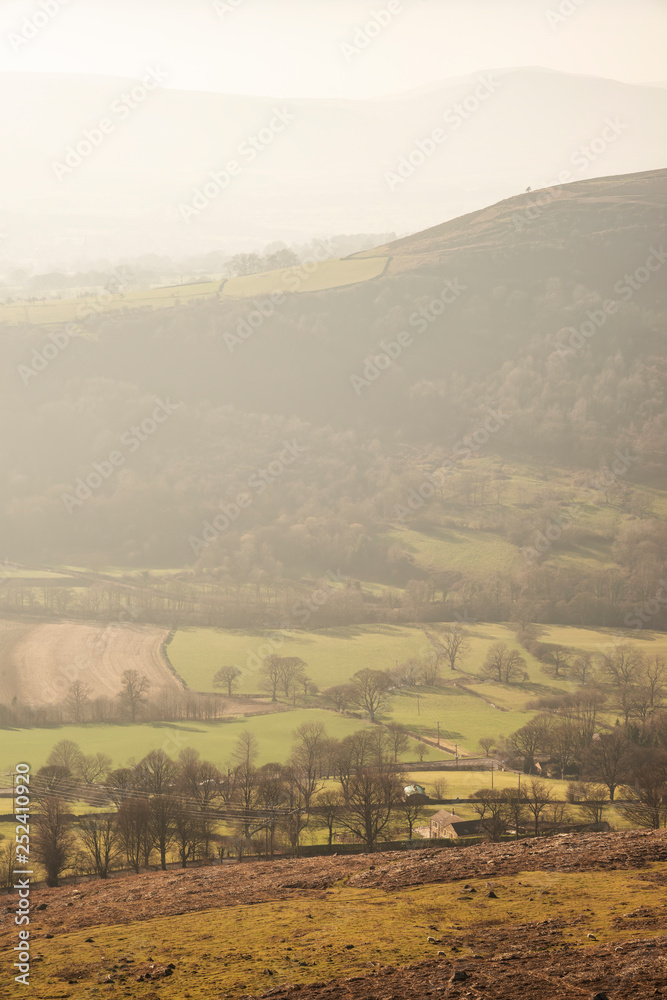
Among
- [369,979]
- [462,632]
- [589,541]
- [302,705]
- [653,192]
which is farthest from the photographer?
[653,192]

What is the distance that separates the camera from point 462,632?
8650 cm

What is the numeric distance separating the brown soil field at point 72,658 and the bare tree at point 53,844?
29201mm

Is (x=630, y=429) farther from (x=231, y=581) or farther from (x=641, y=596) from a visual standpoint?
(x=231, y=581)

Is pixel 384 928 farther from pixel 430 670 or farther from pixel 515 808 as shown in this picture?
pixel 430 670

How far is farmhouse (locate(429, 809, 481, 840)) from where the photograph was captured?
4031cm

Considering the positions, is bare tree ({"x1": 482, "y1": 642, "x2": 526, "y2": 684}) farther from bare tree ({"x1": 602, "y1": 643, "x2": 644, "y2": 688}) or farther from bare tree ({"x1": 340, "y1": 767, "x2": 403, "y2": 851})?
bare tree ({"x1": 340, "y1": 767, "x2": 403, "y2": 851})

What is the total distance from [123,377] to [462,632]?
345 ft

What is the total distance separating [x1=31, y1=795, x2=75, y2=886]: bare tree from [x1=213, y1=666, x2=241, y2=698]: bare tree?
30613 millimetres

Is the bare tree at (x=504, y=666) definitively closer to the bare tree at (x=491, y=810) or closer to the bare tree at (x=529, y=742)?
the bare tree at (x=529, y=742)

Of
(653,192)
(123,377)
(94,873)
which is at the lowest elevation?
(94,873)

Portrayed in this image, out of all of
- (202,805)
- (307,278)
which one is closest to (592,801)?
(202,805)

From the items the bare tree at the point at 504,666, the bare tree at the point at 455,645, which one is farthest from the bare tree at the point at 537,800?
the bare tree at the point at 455,645

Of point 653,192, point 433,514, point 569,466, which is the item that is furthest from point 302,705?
point 653,192

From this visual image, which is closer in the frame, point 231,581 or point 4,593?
point 4,593
